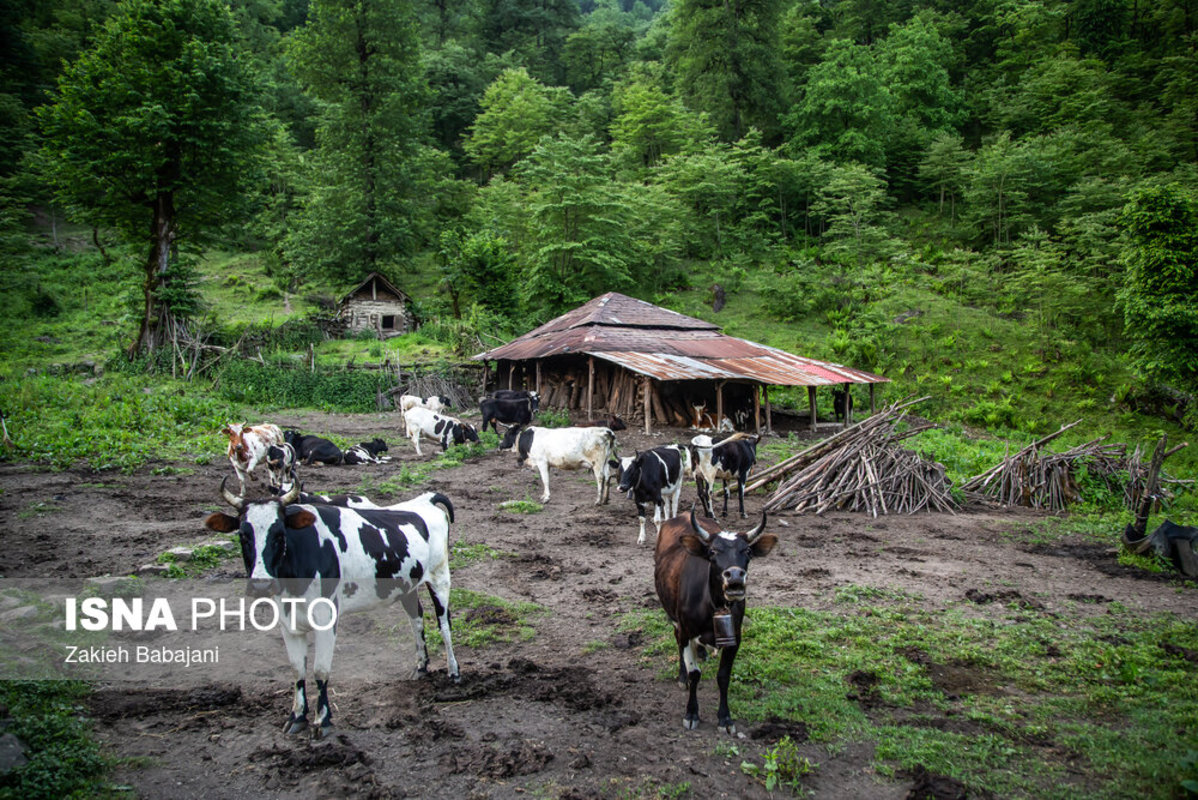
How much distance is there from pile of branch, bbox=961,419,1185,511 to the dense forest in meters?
12.4

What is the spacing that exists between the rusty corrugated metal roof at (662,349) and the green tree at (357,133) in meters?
15.8

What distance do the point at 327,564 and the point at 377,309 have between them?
34024 millimetres

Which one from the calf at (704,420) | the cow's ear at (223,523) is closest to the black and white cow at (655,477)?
the cow's ear at (223,523)

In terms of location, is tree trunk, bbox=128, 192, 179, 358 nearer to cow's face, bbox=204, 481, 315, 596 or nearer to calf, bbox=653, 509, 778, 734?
cow's face, bbox=204, 481, 315, 596

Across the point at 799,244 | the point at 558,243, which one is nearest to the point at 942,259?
the point at 799,244

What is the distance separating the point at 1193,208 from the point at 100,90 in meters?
40.7

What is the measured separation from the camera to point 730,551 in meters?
4.37

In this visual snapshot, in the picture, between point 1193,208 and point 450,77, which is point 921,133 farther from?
point 450,77

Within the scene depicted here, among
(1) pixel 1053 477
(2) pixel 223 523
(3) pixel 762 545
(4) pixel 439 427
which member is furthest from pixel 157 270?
(1) pixel 1053 477

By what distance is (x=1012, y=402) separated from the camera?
26844 mm

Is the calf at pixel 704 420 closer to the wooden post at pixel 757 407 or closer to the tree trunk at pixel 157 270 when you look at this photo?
the wooden post at pixel 757 407

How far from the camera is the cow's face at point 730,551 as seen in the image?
424 cm

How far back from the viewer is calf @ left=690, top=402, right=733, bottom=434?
837 inches

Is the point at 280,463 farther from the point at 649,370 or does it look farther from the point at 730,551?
the point at 730,551
